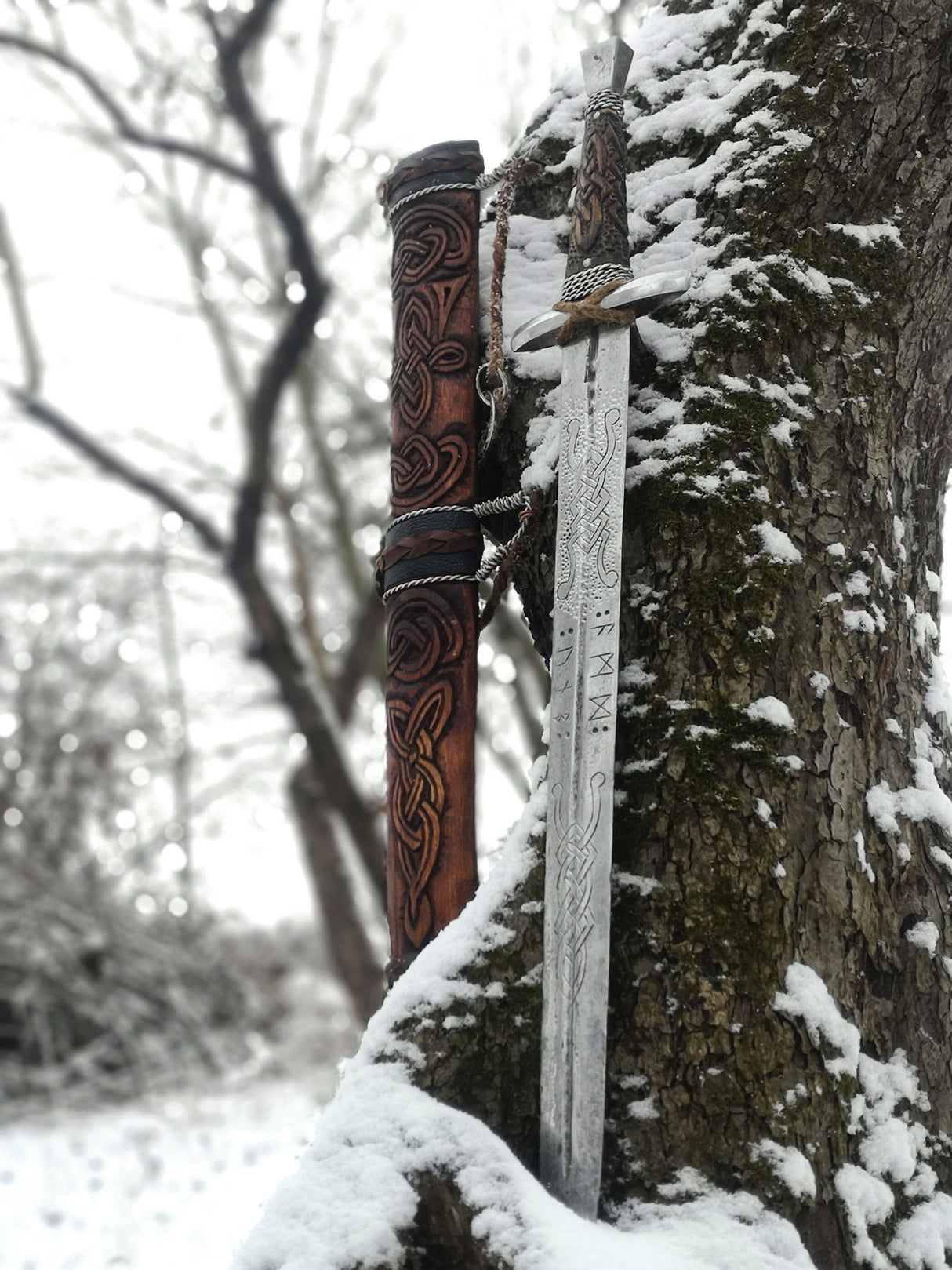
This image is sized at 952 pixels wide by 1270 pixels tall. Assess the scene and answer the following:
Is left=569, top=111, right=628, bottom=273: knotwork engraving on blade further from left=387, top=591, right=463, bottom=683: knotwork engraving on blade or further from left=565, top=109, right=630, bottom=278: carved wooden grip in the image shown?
left=387, top=591, right=463, bottom=683: knotwork engraving on blade

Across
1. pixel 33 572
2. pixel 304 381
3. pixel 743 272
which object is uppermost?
pixel 304 381

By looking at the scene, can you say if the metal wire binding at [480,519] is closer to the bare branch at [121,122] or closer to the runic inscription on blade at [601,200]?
the runic inscription on blade at [601,200]

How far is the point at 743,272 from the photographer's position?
1.55 metres

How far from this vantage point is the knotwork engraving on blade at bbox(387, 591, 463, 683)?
1.80m

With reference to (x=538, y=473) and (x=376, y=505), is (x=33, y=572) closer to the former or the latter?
(x=376, y=505)

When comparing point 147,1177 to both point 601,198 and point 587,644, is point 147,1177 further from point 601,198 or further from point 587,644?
point 601,198

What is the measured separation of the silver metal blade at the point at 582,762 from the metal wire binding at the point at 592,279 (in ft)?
0.20

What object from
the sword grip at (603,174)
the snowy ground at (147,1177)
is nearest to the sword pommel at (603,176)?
the sword grip at (603,174)

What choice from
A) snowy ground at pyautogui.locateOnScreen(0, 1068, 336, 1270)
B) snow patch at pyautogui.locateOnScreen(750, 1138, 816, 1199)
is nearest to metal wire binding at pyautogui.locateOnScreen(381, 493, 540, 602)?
snow patch at pyautogui.locateOnScreen(750, 1138, 816, 1199)

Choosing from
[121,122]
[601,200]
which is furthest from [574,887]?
[121,122]

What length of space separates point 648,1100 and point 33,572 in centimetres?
953

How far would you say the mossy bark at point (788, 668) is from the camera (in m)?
1.30

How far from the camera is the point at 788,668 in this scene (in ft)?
4.61

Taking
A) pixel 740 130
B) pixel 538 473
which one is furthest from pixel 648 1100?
pixel 740 130
